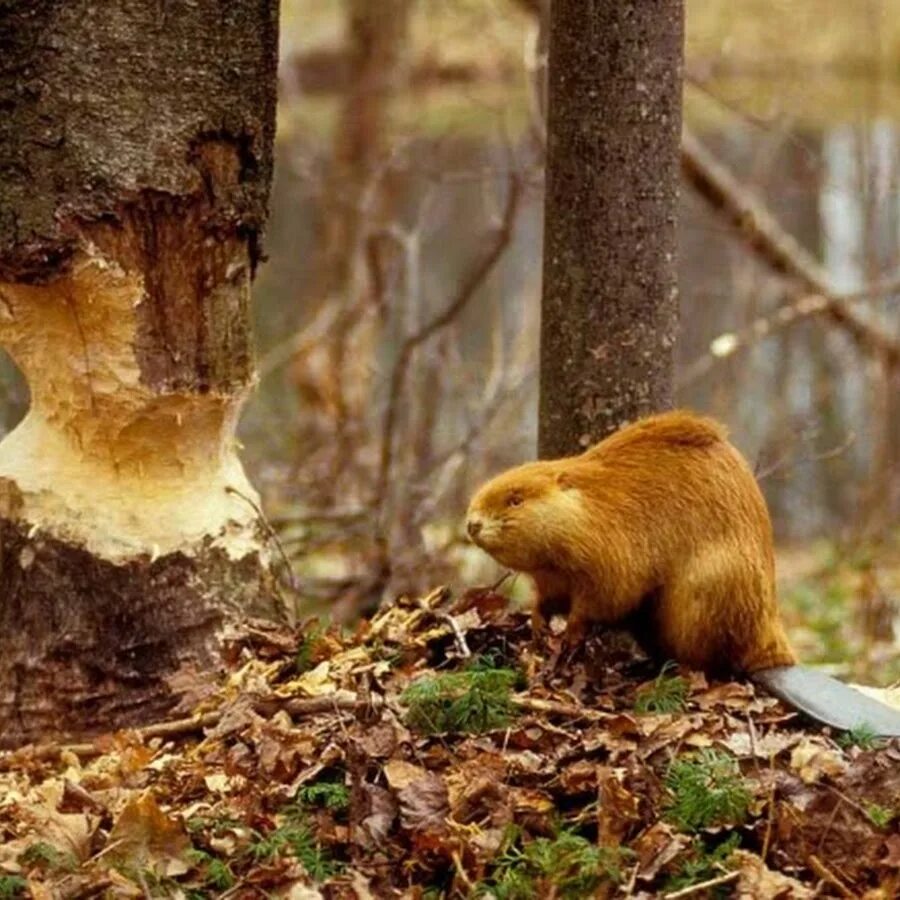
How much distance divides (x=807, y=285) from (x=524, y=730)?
15.9 feet

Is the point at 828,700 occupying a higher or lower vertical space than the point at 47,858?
higher

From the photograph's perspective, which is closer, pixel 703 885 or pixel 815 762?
pixel 703 885

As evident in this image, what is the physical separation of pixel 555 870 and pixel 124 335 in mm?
1443

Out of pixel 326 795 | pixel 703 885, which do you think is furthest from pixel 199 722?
pixel 703 885

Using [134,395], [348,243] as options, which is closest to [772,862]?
[134,395]

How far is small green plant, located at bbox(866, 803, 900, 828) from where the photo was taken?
3073 millimetres

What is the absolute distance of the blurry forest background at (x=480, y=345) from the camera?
21.9 ft

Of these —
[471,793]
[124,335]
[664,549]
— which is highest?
[124,335]

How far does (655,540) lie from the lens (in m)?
3.49

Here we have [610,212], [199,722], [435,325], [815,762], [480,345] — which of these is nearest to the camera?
[815,762]

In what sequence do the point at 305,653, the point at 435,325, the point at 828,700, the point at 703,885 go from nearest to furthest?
the point at 703,885, the point at 828,700, the point at 305,653, the point at 435,325

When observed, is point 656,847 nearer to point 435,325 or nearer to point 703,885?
point 703,885

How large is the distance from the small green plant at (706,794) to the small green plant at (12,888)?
108cm

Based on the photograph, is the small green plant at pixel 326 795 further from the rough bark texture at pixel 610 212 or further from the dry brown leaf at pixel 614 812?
the rough bark texture at pixel 610 212
